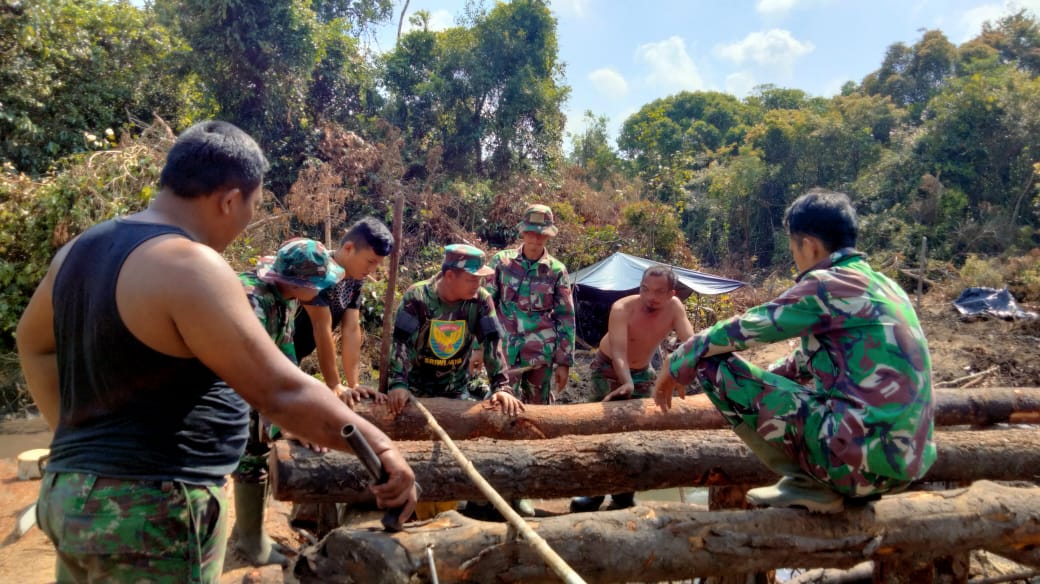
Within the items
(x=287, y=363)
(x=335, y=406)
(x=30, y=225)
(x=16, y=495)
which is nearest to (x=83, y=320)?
(x=287, y=363)

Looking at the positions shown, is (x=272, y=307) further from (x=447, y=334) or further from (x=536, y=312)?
(x=536, y=312)

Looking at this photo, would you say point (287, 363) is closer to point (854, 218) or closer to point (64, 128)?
point (854, 218)

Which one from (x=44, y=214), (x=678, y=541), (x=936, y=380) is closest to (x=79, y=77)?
(x=44, y=214)

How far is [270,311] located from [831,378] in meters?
2.96

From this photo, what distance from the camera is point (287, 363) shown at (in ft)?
5.75

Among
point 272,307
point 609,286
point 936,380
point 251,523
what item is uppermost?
point 272,307

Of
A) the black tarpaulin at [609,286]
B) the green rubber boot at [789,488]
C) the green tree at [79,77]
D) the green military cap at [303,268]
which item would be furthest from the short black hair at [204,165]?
the black tarpaulin at [609,286]

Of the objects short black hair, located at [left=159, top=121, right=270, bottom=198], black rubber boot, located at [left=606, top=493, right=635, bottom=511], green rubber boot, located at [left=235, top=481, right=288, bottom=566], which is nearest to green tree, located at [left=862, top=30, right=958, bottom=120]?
black rubber boot, located at [left=606, top=493, right=635, bottom=511]

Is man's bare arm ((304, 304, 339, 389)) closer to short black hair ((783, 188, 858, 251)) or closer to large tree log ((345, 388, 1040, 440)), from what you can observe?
large tree log ((345, 388, 1040, 440))

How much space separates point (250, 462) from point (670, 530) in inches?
102

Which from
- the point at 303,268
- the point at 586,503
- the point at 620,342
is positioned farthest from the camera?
the point at 620,342

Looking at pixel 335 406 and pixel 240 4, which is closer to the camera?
pixel 335 406

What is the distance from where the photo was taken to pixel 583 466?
3.66 meters

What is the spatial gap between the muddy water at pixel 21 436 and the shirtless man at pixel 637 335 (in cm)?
660
